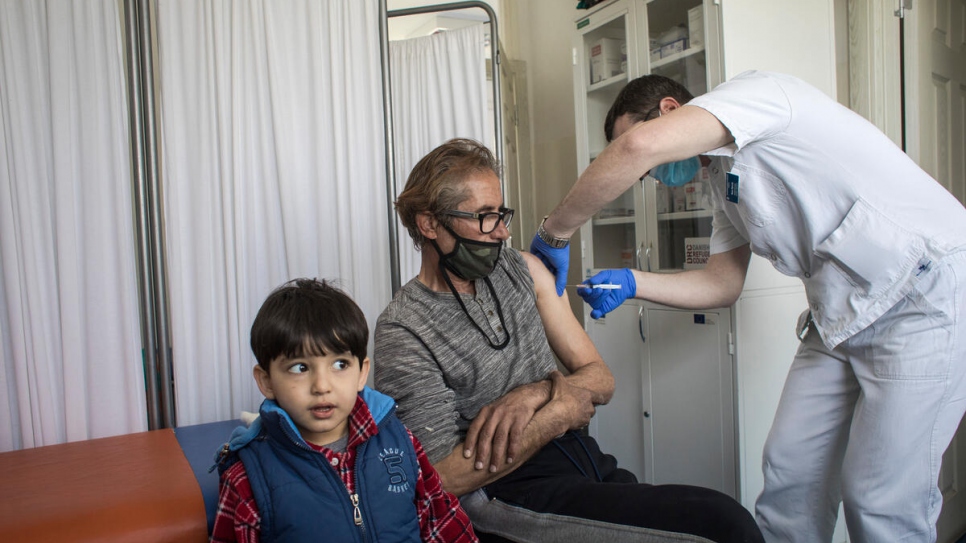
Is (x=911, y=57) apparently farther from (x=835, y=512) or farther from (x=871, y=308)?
(x=835, y=512)

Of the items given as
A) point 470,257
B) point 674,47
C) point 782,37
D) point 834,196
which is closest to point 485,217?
→ point 470,257

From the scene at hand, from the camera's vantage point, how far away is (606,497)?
4.14 feet

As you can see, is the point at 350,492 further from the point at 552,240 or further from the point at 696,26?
the point at 696,26

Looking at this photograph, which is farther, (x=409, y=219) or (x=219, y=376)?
(x=219, y=376)

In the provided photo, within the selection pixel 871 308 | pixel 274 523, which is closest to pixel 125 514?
pixel 274 523

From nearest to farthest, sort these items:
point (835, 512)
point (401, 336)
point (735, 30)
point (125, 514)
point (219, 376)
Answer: point (125, 514), point (401, 336), point (835, 512), point (219, 376), point (735, 30)

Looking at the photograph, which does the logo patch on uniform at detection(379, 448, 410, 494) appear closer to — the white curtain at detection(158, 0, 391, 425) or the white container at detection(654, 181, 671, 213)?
the white curtain at detection(158, 0, 391, 425)

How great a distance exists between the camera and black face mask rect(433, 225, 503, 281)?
1.48 m

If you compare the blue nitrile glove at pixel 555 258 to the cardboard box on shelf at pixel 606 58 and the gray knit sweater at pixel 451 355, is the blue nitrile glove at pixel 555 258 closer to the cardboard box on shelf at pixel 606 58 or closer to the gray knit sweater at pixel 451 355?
the gray knit sweater at pixel 451 355

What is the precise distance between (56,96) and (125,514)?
1310mm

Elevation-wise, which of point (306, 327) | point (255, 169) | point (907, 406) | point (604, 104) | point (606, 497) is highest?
point (604, 104)

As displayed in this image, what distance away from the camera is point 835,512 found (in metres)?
1.72

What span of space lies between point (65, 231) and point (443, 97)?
1.64 meters

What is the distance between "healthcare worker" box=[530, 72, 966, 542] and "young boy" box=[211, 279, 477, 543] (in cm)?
76
